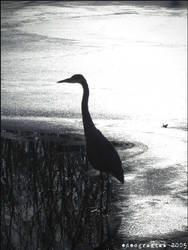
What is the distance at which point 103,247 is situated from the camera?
5.95 m

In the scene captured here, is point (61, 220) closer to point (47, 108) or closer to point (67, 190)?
point (67, 190)

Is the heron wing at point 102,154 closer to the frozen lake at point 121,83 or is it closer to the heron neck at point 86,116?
the heron neck at point 86,116

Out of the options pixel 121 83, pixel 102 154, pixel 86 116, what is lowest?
pixel 121 83

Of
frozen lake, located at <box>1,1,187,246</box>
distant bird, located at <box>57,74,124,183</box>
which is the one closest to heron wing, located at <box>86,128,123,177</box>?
distant bird, located at <box>57,74,124,183</box>

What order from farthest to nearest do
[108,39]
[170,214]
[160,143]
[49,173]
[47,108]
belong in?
1. [108,39]
2. [47,108]
3. [160,143]
4. [49,173]
5. [170,214]

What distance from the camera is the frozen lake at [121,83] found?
25.0 ft

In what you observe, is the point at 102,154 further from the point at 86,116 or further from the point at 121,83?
the point at 121,83

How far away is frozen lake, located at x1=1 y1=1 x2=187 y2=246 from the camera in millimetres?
7629

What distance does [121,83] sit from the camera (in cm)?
1313

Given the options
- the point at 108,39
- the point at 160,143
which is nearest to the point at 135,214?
the point at 160,143

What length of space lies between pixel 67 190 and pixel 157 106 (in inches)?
183

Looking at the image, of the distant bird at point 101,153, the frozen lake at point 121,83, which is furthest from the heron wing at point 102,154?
the frozen lake at point 121,83

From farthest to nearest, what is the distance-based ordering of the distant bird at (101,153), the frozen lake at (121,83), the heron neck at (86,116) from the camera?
the heron neck at (86,116) → the frozen lake at (121,83) → the distant bird at (101,153)

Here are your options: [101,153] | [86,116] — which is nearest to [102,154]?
[101,153]
